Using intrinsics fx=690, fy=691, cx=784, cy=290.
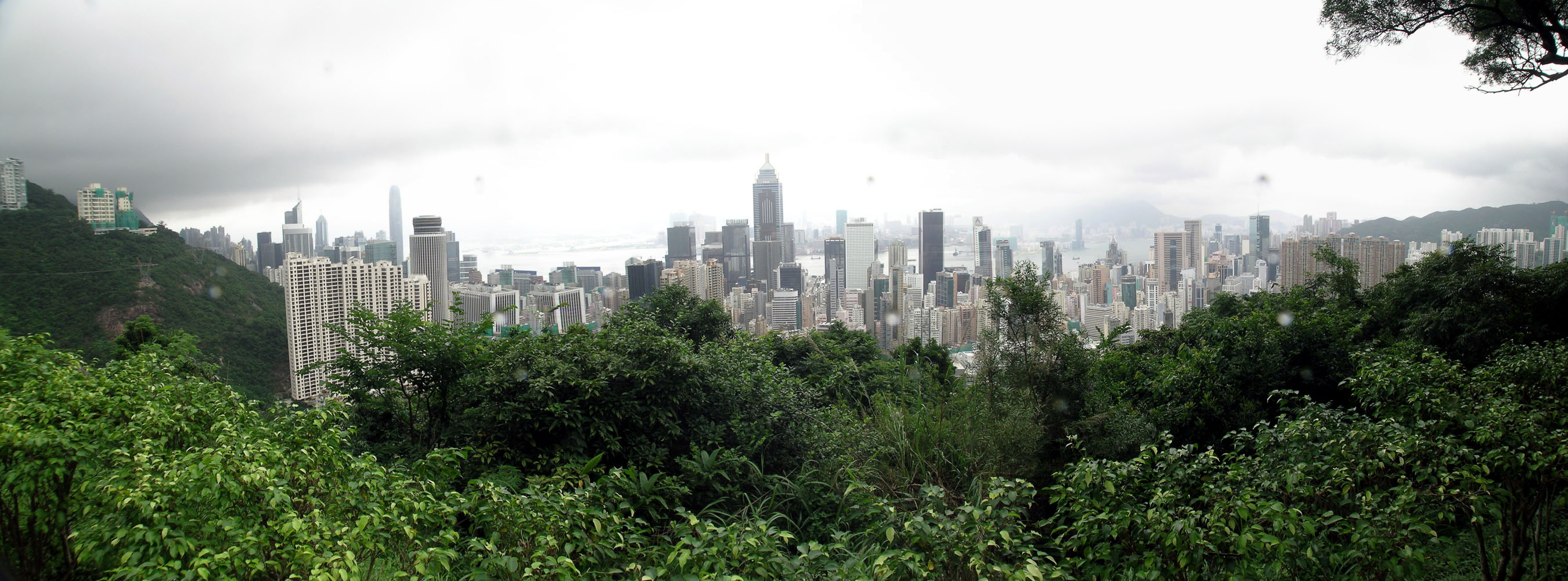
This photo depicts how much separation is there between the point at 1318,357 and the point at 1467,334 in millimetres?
878

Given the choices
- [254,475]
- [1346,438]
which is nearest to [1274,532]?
[1346,438]

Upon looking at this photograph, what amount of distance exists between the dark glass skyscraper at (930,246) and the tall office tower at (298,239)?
18.2m

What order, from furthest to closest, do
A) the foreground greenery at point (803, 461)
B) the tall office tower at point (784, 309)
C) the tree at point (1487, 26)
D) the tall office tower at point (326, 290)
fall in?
the tall office tower at point (784, 309), the tall office tower at point (326, 290), the tree at point (1487, 26), the foreground greenery at point (803, 461)

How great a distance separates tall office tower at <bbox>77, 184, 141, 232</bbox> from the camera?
541 inches

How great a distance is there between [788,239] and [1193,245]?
47.2 feet

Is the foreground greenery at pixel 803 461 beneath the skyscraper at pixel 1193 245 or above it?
beneath

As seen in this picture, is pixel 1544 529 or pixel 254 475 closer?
pixel 254 475

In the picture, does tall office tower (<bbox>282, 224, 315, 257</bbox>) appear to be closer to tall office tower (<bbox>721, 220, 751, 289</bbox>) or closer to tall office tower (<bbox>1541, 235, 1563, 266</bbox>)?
tall office tower (<bbox>721, 220, 751, 289</bbox>)

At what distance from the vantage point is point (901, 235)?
2477 centimetres

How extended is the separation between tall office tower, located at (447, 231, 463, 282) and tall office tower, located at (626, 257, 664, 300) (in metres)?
4.37

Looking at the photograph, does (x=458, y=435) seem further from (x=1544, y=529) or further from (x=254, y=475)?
(x=1544, y=529)

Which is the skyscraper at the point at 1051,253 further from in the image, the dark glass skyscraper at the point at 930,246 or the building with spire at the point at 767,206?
the building with spire at the point at 767,206

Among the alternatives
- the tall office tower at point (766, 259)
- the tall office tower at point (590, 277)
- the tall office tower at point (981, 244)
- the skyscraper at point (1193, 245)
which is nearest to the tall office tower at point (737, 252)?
the tall office tower at point (766, 259)

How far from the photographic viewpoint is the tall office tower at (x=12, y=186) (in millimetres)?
9508
